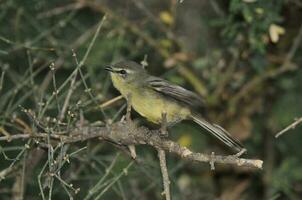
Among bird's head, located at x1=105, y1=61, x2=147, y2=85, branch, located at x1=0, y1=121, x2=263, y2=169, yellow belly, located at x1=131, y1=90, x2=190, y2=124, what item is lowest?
branch, located at x1=0, y1=121, x2=263, y2=169

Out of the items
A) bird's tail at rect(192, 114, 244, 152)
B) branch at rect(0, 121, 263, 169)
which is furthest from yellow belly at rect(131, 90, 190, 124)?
branch at rect(0, 121, 263, 169)

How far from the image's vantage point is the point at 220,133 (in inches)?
197

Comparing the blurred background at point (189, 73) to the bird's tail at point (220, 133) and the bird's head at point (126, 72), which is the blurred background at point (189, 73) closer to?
the bird's head at point (126, 72)

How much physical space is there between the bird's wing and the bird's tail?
0.15 metres

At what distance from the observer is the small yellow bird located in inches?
199

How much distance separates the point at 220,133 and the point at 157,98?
0.61 m

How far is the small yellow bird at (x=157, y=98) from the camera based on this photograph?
5043 millimetres

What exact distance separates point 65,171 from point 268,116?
7.72 ft

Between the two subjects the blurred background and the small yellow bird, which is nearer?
the small yellow bird

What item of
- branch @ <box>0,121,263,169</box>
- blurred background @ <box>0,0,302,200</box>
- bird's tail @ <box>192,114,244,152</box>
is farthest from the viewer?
blurred background @ <box>0,0,302,200</box>

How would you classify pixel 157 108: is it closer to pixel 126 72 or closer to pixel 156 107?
pixel 156 107

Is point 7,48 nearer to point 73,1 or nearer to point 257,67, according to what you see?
point 73,1

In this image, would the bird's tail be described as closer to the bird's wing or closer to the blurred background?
the bird's wing

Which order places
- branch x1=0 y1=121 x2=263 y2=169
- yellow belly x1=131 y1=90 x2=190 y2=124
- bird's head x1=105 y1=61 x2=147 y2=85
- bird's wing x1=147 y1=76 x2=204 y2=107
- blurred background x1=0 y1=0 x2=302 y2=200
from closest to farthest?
branch x1=0 y1=121 x2=263 y2=169 → bird's wing x1=147 y1=76 x2=204 y2=107 → yellow belly x1=131 y1=90 x2=190 y2=124 → bird's head x1=105 y1=61 x2=147 y2=85 → blurred background x1=0 y1=0 x2=302 y2=200
